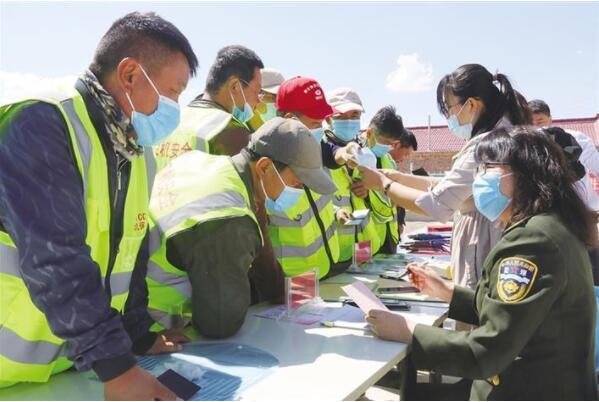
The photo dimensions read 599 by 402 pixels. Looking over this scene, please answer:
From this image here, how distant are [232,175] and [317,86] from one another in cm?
118

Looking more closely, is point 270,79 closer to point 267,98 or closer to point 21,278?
point 267,98

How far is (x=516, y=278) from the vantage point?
1.37 metres

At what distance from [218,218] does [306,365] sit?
1.66ft

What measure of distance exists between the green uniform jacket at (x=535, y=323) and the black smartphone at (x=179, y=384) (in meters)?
0.72

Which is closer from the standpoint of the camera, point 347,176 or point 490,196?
point 490,196

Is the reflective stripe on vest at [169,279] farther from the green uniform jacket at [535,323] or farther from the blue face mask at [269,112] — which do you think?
the blue face mask at [269,112]

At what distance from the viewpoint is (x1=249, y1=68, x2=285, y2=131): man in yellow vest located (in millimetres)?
3703

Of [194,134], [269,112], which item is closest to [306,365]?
[194,134]

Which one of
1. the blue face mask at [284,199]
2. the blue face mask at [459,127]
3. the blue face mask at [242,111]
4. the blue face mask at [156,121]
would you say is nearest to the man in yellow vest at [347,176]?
the blue face mask at [242,111]

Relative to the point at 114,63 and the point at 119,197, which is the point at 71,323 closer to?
the point at 119,197

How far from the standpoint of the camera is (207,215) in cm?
159

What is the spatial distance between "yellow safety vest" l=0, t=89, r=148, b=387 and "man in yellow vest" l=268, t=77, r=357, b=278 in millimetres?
1011

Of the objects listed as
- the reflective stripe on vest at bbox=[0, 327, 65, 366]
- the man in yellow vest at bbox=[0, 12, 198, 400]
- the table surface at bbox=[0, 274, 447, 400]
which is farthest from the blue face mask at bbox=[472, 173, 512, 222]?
the reflective stripe on vest at bbox=[0, 327, 65, 366]

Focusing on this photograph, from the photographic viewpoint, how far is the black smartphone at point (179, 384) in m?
1.29
